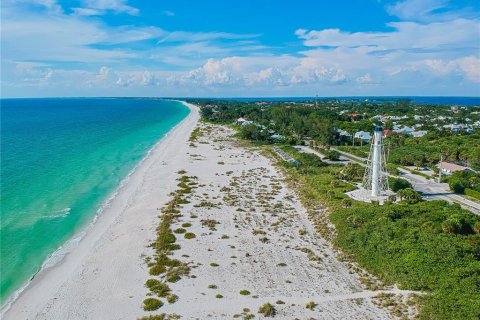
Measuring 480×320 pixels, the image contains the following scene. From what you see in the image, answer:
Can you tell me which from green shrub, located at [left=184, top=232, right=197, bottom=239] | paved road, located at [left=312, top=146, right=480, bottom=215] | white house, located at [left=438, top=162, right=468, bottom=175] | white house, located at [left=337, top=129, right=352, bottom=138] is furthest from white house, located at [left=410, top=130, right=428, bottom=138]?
green shrub, located at [left=184, top=232, right=197, bottom=239]

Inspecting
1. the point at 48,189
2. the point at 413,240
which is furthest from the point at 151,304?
the point at 48,189

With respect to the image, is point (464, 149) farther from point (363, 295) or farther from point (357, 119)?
point (357, 119)

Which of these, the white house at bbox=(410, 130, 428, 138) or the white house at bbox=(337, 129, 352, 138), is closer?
the white house at bbox=(337, 129, 352, 138)

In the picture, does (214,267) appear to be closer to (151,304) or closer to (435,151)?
(151,304)

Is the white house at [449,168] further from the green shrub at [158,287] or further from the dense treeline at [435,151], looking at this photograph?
the green shrub at [158,287]

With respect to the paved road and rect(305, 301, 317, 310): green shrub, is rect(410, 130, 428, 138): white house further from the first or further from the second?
rect(305, 301, 317, 310): green shrub

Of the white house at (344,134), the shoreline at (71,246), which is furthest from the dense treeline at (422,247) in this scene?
the white house at (344,134)
